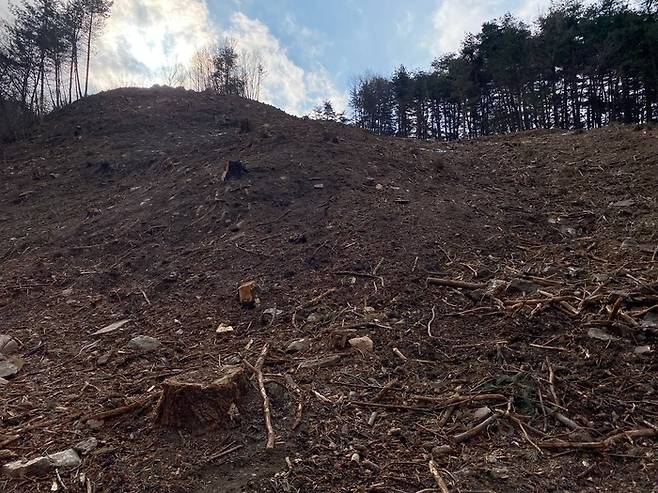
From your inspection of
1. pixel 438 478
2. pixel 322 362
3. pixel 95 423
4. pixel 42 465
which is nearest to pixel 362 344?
pixel 322 362

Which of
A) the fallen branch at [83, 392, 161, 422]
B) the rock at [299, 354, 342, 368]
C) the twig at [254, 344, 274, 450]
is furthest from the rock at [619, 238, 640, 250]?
the fallen branch at [83, 392, 161, 422]

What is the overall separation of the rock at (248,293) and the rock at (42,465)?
1803 millimetres

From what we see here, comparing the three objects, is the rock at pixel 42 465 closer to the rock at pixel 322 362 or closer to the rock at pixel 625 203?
the rock at pixel 322 362

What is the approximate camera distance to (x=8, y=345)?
3.24m

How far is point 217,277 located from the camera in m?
→ 4.12

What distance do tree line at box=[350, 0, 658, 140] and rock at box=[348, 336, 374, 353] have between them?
17612 millimetres

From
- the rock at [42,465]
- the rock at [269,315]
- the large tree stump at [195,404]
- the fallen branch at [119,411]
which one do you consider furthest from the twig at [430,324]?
the rock at [42,465]

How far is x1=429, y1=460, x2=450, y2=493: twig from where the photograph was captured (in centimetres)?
165

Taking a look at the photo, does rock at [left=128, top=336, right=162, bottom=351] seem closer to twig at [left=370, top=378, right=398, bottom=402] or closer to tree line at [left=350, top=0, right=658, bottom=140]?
twig at [left=370, top=378, right=398, bottom=402]

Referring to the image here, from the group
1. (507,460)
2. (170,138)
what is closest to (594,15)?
(170,138)

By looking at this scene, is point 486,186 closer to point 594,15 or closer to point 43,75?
point 594,15

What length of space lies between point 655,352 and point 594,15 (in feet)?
68.8

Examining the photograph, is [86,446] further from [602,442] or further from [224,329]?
[602,442]

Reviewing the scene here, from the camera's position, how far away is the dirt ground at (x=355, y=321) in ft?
6.02
